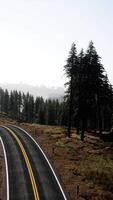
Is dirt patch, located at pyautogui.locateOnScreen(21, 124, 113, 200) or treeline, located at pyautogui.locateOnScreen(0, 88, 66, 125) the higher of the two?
treeline, located at pyautogui.locateOnScreen(0, 88, 66, 125)

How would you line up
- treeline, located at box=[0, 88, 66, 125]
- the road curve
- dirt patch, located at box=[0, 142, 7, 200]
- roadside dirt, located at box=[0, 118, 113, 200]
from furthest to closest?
treeline, located at box=[0, 88, 66, 125] → roadside dirt, located at box=[0, 118, 113, 200] → the road curve → dirt patch, located at box=[0, 142, 7, 200]

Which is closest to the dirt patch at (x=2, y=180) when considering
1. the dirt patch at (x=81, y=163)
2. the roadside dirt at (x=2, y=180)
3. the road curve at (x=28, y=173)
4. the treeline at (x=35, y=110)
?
the roadside dirt at (x=2, y=180)

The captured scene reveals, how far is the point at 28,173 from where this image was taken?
3922 cm

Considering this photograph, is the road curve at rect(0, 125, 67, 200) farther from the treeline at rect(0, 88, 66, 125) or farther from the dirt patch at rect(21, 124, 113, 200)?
the treeline at rect(0, 88, 66, 125)

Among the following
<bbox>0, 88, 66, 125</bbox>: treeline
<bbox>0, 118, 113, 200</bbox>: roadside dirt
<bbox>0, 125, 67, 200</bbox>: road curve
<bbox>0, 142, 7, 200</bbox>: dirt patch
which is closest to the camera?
<bbox>0, 142, 7, 200</bbox>: dirt patch

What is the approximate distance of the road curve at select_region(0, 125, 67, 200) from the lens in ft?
108

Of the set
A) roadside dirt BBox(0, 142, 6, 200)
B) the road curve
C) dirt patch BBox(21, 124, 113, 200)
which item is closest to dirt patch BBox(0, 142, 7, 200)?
roadside dirt BBox(0, 142, 6, 200)

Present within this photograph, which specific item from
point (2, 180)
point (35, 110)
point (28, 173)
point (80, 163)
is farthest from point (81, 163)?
point (35, 110)

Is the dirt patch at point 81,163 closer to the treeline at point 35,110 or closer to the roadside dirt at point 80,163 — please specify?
the roadside dirt at point 80,163

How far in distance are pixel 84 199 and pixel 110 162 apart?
14.9 meters

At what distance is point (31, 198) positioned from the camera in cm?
3173

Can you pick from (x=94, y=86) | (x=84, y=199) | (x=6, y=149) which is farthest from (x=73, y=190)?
(x=94, y=86)

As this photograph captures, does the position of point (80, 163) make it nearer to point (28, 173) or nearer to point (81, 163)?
point (81, 163)

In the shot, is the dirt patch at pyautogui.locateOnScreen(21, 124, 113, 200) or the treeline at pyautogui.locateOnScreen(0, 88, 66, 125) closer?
the dirt patch at pyautogui.locateOnScreen(21, 124, 113, 200)
